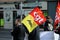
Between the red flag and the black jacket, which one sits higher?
the red flag

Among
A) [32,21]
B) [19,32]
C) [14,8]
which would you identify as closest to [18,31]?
[19,32]

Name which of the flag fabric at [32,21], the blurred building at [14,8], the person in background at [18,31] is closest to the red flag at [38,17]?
the flag fabric at [32,21]


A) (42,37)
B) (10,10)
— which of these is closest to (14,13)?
(10,10)

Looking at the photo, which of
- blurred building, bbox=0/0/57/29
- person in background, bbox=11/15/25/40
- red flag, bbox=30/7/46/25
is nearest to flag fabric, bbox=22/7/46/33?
red flag, bbox=30/7/46/25

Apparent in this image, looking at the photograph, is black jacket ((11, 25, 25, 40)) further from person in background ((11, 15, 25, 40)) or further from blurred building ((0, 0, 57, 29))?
blurred building ((0, 0, 57, 29))

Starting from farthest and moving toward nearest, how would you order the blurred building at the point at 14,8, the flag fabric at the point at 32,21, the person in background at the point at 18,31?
the blurred building at the point at 14,8 → the person in background at the point at 18,31 → the flag fabric at the point at 32,21

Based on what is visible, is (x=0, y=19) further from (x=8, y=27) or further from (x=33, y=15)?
(x=33, y=15)

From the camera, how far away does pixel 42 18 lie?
8.12 meters

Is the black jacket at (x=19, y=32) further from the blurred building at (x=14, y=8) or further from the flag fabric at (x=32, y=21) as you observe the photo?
the blurred building at (x=14, y=8)

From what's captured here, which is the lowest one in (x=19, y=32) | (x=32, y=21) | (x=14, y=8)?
(x=19, y=32)

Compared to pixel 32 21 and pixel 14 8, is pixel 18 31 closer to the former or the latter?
pixel 32 21

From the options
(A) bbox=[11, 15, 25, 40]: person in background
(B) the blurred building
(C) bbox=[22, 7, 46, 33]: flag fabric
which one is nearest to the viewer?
(C) bbox=[22, 7, 46, 33]: flag fabric

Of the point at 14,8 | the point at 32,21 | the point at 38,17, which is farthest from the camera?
the point at 14,8

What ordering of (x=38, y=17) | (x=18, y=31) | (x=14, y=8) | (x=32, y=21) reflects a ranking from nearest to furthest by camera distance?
1. (x=32, y=21)
2. (x=38, y=17)
3. (x=18, y=31)
4. (x=14, y=8)
